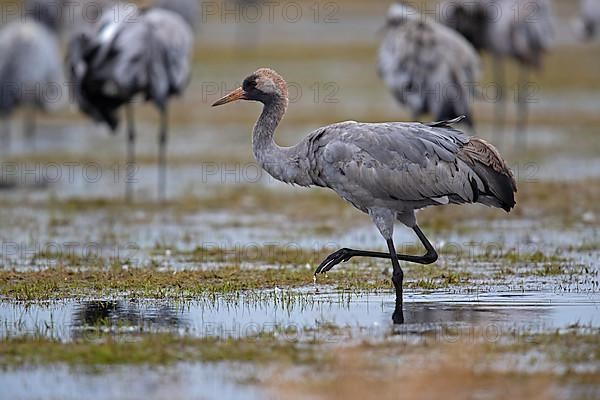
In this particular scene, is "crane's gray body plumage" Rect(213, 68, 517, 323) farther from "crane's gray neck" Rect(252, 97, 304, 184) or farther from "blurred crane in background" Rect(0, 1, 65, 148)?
"blurred crane in background" Rect(0, 1, 65, 148)

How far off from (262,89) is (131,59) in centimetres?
679

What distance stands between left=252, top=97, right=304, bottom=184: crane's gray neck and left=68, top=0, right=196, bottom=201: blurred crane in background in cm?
657

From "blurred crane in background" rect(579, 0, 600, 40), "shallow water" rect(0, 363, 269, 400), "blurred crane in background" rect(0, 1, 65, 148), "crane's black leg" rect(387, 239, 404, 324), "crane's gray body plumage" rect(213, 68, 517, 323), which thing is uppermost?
"blurred crane in background" rect(579, 0, 600, 40)

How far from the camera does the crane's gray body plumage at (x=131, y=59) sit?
16.4 m

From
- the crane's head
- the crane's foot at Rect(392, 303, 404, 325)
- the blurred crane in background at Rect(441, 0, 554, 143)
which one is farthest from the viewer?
the blurred crane in background at Rect(441, 0, 554, 143)

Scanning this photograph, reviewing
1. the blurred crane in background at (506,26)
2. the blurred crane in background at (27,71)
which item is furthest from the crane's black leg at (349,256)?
the blurred crane in background at (27,71)

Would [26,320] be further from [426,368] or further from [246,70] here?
[246,70]

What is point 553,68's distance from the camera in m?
32.9

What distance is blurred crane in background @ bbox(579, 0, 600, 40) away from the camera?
24.7m

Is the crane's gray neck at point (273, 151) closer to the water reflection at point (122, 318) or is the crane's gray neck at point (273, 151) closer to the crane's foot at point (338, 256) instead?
the crane's foot at point (338, 256)

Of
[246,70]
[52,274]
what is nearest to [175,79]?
[52,274]

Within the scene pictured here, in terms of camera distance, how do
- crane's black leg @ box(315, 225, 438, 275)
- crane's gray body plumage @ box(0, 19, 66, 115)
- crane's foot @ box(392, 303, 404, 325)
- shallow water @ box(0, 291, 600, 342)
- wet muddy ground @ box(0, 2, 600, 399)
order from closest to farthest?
wet muddy ground @ box(0, 2, 600, 399)
shallow water @ box(0, 291, 600, 342)
crane's foot @ box(392, 303, 404, 325)
crane's black leg @ box(315, 225, 438, 275)
crane's gray body plumage @ box(0, 19, 66, 115)

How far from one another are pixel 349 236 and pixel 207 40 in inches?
1179

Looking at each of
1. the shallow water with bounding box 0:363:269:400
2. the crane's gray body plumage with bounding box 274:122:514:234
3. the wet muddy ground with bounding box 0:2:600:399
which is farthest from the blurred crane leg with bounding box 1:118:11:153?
the shallow water with bounding box 0:363:269:400
